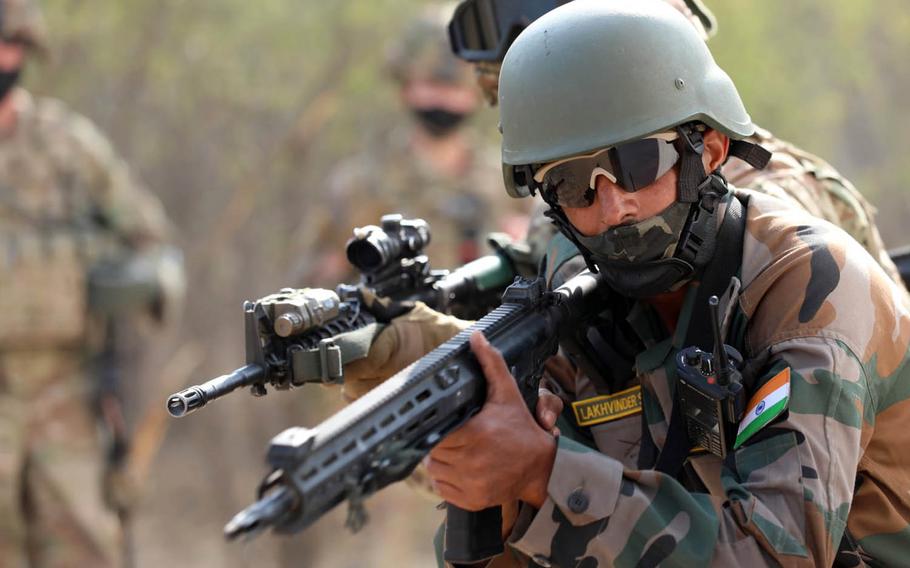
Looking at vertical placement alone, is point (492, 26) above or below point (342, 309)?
above

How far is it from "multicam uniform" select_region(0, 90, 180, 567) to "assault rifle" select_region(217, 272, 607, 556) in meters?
4.97

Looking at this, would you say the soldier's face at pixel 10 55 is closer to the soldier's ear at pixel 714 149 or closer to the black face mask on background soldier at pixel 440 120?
the black face mask on background soldier at pixel 440 120

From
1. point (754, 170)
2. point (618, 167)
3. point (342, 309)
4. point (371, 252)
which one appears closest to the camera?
point (618, 167)

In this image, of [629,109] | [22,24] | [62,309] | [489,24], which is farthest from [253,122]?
[629,109]

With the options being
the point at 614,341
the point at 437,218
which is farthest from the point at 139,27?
the point at 614,341

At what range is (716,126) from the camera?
3223 millimetres

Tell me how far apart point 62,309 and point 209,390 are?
5064 mm

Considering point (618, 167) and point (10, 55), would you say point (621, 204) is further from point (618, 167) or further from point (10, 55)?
point (10, 55)

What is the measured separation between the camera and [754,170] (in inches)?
164

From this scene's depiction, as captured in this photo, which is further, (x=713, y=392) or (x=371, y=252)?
(x=371, y=252)

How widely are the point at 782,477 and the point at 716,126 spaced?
87 centimetres

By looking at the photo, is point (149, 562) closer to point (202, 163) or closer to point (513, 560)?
point (202, 163)

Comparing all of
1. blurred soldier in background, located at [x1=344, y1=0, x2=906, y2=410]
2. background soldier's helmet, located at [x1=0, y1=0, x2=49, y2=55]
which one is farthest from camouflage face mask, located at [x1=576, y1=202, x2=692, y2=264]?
background soldier's helmet, located at [x1=0, y1=0, x2=49, y2=55]

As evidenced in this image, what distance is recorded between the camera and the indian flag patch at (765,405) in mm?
2812
